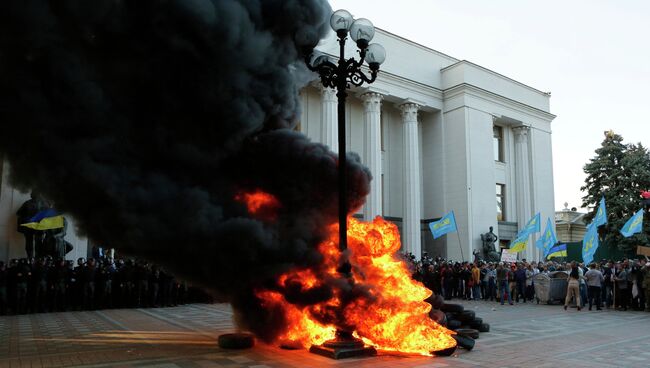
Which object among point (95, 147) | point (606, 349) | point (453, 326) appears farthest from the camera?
point (453, 326)

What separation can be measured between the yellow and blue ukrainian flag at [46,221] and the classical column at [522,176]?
28.5 metres

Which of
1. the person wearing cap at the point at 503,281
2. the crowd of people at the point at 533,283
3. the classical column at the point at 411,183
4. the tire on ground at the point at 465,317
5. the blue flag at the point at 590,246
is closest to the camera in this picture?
the tire on ground at the point at 465,317

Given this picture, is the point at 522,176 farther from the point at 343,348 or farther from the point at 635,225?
the point at 343,348

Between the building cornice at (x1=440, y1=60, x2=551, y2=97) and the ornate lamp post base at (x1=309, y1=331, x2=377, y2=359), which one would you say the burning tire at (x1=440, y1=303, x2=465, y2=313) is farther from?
the building cornice at (x1=440, y1=60, x2=551, y2=97)

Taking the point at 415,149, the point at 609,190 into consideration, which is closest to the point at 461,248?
the point at 415,149

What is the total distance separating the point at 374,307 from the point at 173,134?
4.35m

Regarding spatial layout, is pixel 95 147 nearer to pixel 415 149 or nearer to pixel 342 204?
pixel 342 204

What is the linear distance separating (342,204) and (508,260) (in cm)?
1564

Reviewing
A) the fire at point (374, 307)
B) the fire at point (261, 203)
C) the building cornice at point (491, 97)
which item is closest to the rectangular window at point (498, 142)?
the building cornice at point (491, 97)

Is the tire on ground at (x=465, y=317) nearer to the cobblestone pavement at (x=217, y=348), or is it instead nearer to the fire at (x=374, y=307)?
the cobblestone pavement at (x=217, y=348)

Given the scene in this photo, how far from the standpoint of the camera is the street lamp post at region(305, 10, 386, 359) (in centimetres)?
787

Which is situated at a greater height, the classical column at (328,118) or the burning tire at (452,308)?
the classical column at (328,118)

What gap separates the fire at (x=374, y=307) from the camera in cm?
799

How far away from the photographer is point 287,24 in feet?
29.7
